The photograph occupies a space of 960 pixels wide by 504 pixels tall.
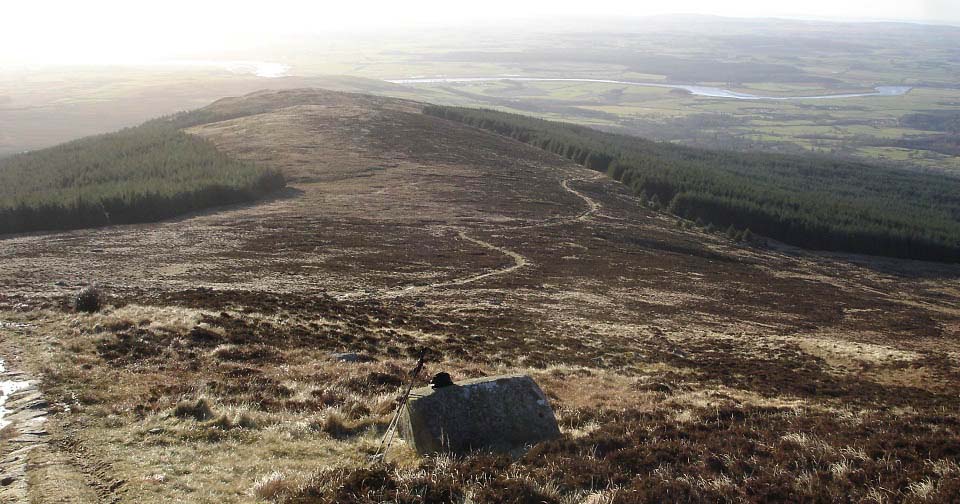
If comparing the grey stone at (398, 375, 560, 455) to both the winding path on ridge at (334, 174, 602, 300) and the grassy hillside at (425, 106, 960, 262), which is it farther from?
the grassy hillside at (425, 106, 960, 262)

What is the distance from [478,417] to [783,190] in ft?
422

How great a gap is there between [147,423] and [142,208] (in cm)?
5818

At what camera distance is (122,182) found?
75625 millimetres

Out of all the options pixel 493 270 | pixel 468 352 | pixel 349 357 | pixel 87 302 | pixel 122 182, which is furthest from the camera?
pixel 122 182

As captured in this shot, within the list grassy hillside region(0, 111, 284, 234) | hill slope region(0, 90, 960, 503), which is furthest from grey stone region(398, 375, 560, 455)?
grassy hillside region(0, 111, 284, 234)

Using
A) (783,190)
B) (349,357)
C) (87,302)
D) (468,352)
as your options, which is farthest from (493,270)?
(783,190)

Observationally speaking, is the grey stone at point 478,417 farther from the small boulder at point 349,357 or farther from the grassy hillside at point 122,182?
the grassy hillside at point 122,182

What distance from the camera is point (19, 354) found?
2091 centimetres

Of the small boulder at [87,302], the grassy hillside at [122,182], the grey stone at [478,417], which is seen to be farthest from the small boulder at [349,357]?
the grassy hillside at [122,182]

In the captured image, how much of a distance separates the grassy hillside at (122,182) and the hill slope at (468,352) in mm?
6200

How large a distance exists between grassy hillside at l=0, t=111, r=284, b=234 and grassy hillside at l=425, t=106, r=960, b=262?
2436 inches

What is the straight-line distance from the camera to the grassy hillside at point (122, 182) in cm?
6147

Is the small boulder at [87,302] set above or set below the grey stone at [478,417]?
below

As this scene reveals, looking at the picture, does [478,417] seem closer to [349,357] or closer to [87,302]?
[349,357]
